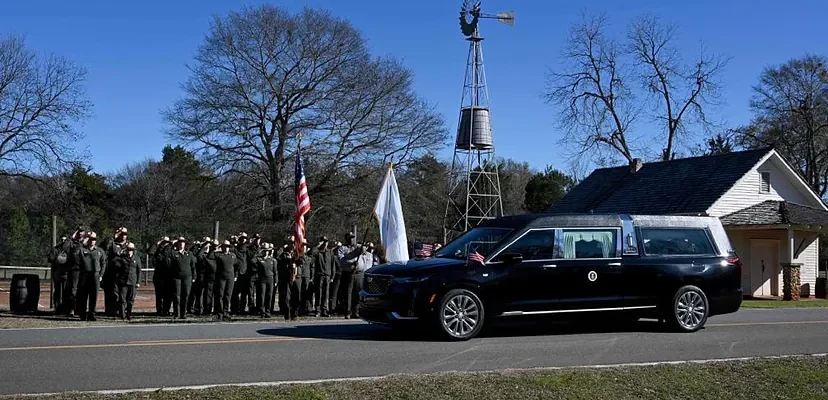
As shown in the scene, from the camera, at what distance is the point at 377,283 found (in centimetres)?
1323

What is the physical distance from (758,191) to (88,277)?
26956mm

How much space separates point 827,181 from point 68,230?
152 ft

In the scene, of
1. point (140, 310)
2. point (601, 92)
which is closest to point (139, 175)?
point (601, 92)

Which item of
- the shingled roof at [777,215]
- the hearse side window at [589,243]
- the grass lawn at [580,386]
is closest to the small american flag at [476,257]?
the hearse side window at [589,243]

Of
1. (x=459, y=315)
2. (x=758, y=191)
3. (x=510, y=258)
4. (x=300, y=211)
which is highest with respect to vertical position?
(x=758, y=191)

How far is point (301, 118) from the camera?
142 ft

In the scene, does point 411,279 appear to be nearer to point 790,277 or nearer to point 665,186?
point 790,277

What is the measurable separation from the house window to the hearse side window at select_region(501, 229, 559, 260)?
82.8 ft

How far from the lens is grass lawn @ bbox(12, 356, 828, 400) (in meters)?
8.27

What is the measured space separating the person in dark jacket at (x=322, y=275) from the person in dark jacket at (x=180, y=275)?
97.6 inches

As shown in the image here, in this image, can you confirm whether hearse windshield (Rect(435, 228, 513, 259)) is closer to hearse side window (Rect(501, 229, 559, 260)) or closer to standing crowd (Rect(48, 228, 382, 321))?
hearse side window (Rect(501, 229, 559, 260))

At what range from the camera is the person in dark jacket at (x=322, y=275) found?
19016mm

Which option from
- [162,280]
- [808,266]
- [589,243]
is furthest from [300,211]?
[808,266]

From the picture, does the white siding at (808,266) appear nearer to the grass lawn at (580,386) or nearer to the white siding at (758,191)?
the white siding at (758,191)
